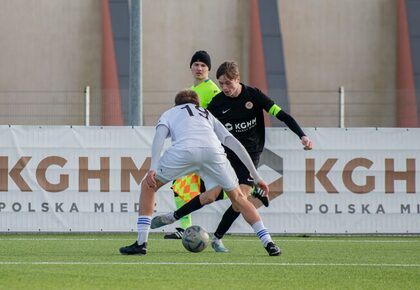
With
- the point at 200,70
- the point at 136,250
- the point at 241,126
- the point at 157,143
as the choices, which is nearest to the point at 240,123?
the point at 241,126

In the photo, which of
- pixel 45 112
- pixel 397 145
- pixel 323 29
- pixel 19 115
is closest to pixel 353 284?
pixel 397 145

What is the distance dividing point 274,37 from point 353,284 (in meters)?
20.4

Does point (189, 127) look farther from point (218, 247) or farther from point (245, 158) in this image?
point (218, 247)

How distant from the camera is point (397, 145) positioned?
1491 centimetres

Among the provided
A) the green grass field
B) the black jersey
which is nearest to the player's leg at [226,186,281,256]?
the green grass field

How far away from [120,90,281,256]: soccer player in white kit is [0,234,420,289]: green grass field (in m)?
0.54

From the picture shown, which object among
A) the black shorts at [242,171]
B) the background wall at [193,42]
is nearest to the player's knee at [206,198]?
the black shorts at [242,171]

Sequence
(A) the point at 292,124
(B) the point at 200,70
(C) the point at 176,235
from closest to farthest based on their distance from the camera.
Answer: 1. (A) the point at 292,124
2. (B) the point at 200,70
3. (C) the point at 176,235

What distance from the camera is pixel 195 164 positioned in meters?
10.4

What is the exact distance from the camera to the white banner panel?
14.6 metres

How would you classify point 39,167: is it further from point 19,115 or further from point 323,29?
point 323,29

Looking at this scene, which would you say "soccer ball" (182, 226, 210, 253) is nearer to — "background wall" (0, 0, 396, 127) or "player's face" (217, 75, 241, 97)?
"player's face" (217, 75, 241, 97)

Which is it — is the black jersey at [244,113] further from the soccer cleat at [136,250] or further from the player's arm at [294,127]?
the soccer cleat at [136,250]

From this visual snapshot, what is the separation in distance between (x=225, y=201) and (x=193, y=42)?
1335 centimetres
